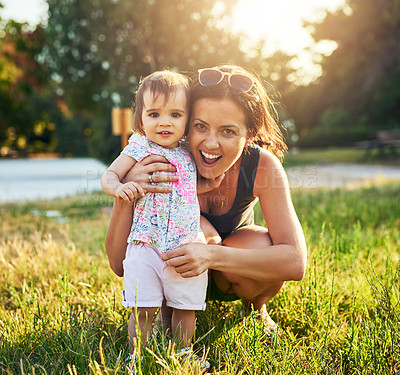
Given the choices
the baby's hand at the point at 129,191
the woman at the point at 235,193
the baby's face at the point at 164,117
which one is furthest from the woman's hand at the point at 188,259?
the baby's face at the point at 164,117

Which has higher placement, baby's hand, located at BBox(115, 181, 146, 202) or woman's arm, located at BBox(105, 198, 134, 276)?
baby's hand, located at BBox(115, 181, 146, 202)

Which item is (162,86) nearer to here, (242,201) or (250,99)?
(250,99)

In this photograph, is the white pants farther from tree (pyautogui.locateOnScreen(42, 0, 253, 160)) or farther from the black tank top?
tree (pyautogui.locateOnScreen(42, 0, 253, 160))

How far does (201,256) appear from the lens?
1739 mm

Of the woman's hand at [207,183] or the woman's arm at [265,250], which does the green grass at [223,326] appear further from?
the woman's hand at [207,183]

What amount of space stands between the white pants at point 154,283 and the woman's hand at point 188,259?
3.7 inches

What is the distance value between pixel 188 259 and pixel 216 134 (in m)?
0.60

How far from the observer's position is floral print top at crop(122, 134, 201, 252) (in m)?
1.85

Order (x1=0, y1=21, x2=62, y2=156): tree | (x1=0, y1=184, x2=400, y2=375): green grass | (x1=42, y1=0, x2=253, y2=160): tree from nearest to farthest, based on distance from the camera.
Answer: (x1=0, y1=184, x2=400, y2=375): green grass → (x1=42, y1=0, x2=253, y2=160): tree → (x1=0, y1=21, x2=62, y2=156): tree

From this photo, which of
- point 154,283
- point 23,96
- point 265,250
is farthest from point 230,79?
point 23,96

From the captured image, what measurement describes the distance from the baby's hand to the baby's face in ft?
0.94

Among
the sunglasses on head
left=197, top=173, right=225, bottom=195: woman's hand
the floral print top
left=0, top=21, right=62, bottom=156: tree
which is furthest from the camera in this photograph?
left=0, top=21, right=62, bottom=156: tree

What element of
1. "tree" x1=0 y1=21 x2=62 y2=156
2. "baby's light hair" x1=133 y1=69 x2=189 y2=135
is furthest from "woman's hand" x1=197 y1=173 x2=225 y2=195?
"tree" x1=0 y1=21 x2=62 y2=156

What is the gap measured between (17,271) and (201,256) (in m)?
1.76
